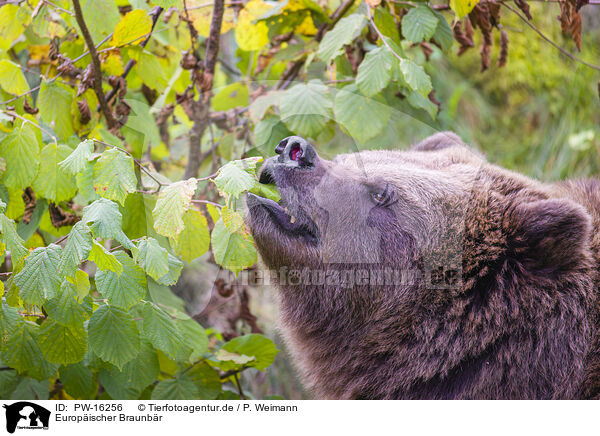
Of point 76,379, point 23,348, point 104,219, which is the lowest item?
point 76,379

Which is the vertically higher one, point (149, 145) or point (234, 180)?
point (234, 180)

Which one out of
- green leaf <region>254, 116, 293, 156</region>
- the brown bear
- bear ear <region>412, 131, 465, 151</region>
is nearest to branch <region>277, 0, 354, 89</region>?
green leaf <region>254, 116, 293, 156</region>

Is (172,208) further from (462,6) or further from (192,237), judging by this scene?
(462,6)

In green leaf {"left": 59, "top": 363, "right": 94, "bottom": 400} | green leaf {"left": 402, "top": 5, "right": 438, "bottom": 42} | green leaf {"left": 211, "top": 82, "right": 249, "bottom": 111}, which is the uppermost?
green leaf {"left": 402, "top": 5, "right": 438, "bottom": 42}

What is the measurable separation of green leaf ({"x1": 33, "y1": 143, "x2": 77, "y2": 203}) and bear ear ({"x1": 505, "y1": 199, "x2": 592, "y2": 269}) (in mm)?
1802

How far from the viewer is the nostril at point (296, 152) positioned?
8.09 feet

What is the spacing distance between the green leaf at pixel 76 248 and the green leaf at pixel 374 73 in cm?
141

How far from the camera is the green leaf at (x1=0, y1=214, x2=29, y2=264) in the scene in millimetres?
1935

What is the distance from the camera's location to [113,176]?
219 centimetres

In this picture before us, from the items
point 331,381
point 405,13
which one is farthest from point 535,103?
point 331,381

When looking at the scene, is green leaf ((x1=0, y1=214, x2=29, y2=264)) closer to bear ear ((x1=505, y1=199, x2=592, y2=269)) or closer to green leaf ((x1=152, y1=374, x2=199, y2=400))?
green leaf ((x1=152, y1=374, x2=199, y2=400))

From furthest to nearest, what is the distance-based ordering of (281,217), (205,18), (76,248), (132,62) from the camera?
1. (205,18)
2. (132,62)
3. (281,217)
4. (76,248)

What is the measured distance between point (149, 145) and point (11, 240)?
62.3 inches
